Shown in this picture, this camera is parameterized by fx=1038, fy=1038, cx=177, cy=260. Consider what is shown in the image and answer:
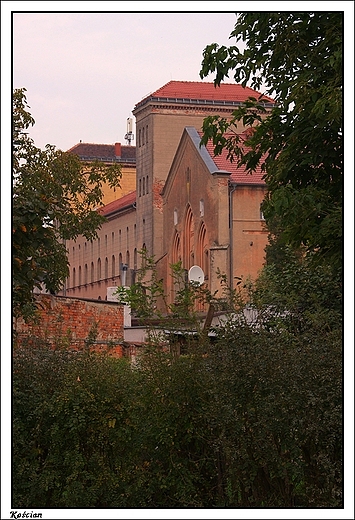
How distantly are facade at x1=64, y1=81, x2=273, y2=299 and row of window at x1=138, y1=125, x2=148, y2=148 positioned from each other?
0.17ft

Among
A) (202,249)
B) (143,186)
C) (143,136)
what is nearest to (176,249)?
(202,249)

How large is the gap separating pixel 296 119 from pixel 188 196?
54.3 metres

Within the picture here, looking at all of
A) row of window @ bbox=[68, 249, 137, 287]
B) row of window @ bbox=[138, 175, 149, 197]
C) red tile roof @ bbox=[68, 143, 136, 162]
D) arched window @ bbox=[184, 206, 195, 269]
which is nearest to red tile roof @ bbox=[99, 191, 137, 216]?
row of window @ bbox=[138, 175, 149, 197]

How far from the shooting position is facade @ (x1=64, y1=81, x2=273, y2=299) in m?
61.9

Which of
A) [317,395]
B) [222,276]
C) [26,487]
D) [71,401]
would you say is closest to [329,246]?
[222,276]

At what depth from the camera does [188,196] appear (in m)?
67.4

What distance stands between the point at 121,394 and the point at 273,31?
5.04 meters

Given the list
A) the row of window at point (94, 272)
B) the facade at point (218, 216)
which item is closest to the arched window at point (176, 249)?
the facade at point (218, 216)

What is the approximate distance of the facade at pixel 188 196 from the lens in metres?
61.9

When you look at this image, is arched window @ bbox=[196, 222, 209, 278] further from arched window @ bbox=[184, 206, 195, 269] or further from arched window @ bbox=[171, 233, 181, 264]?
arched window @ bbox=[171, 233, 181, 264]

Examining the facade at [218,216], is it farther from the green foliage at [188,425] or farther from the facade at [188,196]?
the green foliage at [188,425]

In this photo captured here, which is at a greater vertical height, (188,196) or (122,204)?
(122,204)

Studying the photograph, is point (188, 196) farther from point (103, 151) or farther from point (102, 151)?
point (102, 151)

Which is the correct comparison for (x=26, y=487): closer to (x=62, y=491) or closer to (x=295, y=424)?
(x=62, y=491)
